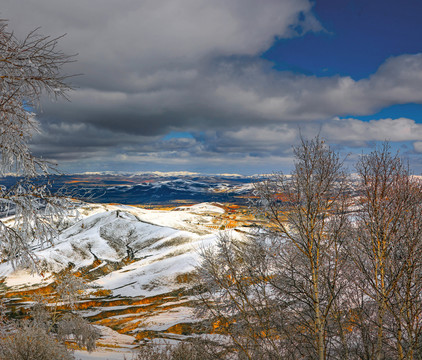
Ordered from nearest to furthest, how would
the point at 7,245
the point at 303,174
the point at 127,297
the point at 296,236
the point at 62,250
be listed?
1. the point at 7,245
2. the point at 303,174
3. the point at 296,236
4. the point at 127,297
5. the point at 62,250

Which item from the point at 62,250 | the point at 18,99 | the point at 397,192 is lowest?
the point at 62,250

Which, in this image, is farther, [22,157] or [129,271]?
[129,271]

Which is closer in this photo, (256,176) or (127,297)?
(256,176)

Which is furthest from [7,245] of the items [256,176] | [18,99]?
[256,176]

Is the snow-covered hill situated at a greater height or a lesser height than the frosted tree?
lesser

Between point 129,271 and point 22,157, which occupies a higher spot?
point 22,157

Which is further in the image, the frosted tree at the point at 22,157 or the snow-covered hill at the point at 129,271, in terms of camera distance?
the snow-covered hill at the point at 129,271

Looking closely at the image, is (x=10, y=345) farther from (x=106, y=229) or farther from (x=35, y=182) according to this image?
(x=106, y=229)

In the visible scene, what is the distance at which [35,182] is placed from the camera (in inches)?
303

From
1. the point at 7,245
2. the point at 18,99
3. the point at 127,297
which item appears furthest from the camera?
the point at 127,297

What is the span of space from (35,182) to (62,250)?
9502cm

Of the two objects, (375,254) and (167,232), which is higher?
(375,254)

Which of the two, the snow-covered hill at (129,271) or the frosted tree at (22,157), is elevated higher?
the frosted tree at (22,157)

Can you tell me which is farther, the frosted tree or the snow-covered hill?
the snow-covered hill
